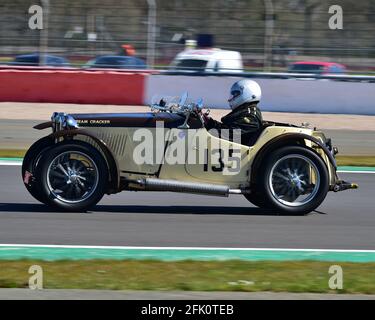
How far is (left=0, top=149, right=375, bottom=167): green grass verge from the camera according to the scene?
1485cm

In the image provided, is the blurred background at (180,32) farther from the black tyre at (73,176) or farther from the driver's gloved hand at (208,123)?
the black tyre at (73,176)

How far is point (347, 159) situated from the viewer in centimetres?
1552

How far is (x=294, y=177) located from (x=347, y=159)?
19.2 feet

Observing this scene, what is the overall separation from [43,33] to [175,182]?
41.6ft

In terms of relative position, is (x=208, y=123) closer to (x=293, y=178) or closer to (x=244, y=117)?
(x=244, y=117)

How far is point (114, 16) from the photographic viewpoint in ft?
72.0

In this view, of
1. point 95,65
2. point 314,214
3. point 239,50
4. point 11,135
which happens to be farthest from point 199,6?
point 314,214

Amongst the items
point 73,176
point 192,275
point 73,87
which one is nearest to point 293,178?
point 73,176

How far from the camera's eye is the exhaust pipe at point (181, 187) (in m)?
9.66

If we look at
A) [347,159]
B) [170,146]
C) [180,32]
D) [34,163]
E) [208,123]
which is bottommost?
[347,159]

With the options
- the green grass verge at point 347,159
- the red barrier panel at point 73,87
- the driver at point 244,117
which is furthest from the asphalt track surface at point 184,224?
the red barrier panel at point 73,87

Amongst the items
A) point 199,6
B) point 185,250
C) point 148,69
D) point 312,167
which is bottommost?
point 185,250

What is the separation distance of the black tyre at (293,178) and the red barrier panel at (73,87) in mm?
11726

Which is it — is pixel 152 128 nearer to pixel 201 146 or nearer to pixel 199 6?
pixel 201 146
